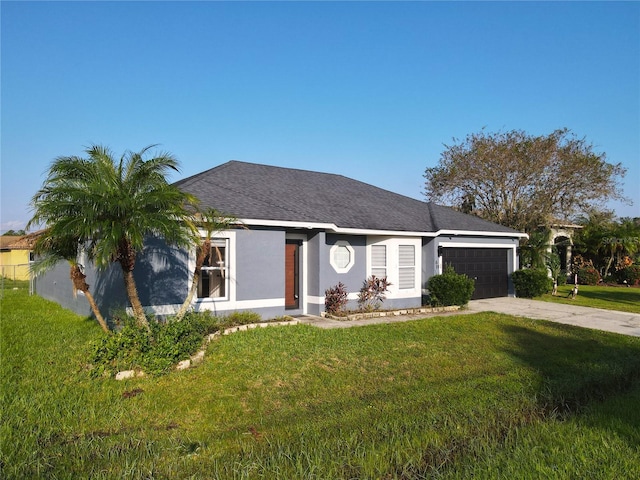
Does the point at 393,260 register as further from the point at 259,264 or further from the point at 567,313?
the point at 567,313

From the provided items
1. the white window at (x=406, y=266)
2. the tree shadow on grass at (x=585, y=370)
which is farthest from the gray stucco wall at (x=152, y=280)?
the tree shadow on grass at (x=585, y=370)

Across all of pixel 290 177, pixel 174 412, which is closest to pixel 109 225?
pixel 174 412

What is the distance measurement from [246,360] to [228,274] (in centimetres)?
387

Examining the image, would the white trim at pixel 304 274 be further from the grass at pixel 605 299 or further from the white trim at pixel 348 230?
the grass at pixel 605 299

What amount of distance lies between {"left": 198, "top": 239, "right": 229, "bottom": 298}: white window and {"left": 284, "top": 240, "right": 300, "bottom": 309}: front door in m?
2.25

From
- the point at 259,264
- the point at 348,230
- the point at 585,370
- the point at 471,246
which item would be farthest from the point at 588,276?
the point at 259,264

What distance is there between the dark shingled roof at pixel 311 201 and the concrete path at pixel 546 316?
2846 mm

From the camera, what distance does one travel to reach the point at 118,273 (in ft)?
34.9

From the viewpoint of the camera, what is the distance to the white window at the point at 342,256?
44.3 feet

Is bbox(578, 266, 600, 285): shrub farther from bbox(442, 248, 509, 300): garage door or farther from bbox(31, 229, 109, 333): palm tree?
bbox(31, 229, 109, 333): palm tree

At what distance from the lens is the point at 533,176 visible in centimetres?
2697

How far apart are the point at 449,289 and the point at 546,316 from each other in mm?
2990

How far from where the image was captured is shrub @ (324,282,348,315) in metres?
12.9

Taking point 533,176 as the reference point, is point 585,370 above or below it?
below
